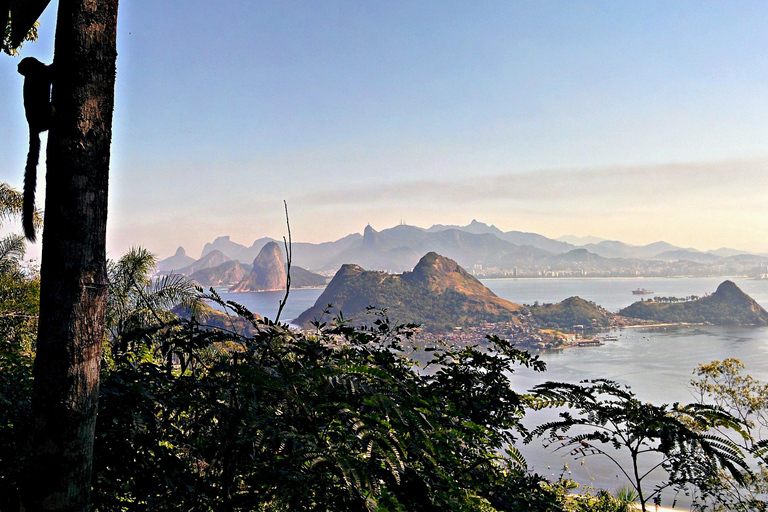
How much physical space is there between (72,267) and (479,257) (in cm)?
15402

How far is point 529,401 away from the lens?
6.81ft

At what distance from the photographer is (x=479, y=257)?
15175 centimetres

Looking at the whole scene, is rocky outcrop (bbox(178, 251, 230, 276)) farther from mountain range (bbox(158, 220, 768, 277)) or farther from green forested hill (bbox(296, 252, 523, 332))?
green forested hill (bbox(296, 252, 523, 332))

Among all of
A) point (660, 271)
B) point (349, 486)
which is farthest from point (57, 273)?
point (660, 271)

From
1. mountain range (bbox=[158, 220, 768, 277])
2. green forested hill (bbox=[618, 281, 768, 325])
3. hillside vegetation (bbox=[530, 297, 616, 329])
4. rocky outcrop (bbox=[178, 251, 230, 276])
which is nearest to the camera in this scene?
hillside vegetation (bbox=[530, 297, 616, 329])

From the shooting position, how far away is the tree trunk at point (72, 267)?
979 millimetres

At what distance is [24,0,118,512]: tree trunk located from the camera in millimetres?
979

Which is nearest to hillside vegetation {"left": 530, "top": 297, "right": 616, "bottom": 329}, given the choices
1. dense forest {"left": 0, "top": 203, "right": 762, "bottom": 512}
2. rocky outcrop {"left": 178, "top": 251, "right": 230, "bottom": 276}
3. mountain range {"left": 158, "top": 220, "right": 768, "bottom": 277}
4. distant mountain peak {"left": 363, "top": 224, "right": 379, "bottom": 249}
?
dense forest {"left": 0, "top": 203, "right": 762, "bottom": 512}

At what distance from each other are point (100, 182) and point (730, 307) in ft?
185

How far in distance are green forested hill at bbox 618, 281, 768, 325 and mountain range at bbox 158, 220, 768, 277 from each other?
68.2 metres

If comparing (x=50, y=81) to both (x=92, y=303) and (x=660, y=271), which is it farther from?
(x=660, y=271)

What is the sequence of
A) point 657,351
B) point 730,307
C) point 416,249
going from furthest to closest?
point 416,249 → point 730,307 → point 657,351

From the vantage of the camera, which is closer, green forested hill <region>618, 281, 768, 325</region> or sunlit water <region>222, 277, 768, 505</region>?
sunlit water <region>222, 277, 768, 505</region>

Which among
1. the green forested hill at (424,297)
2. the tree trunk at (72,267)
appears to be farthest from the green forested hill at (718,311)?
the tree trunk at (72,267)
